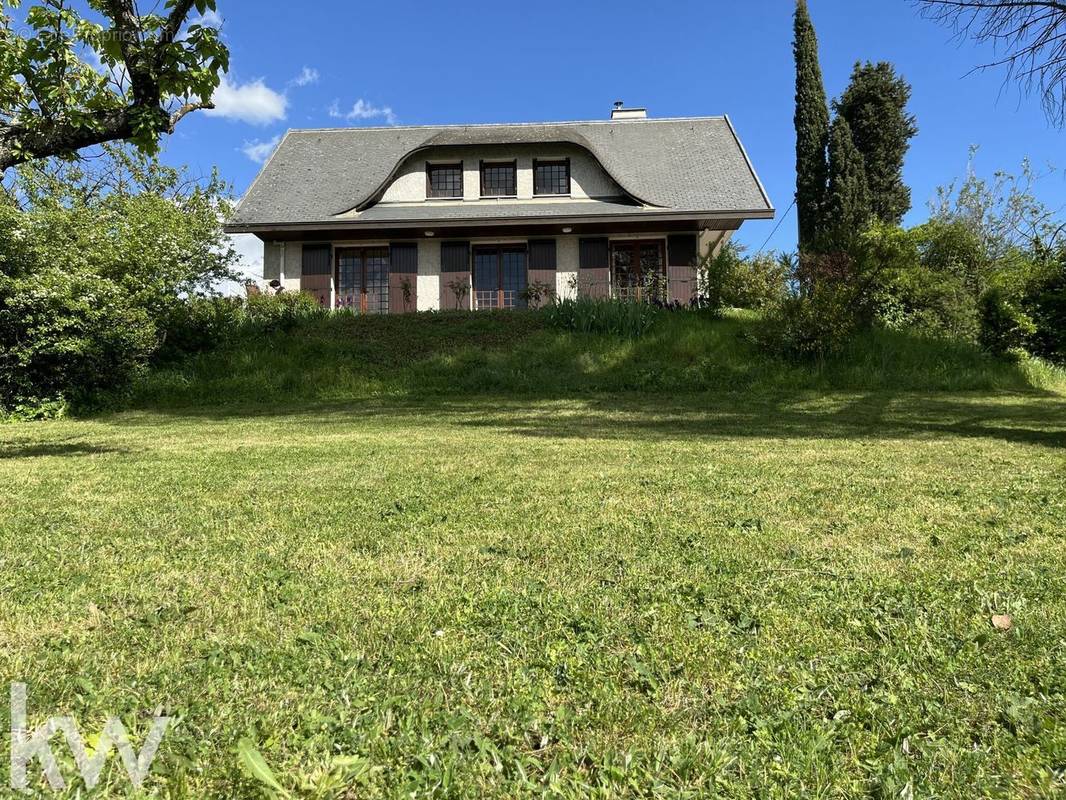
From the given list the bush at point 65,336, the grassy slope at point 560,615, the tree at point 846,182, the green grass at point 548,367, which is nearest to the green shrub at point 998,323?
the green grass at point 548,367

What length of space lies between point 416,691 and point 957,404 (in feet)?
34.3

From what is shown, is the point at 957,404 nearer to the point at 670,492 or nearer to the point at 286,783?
the point at 670,492

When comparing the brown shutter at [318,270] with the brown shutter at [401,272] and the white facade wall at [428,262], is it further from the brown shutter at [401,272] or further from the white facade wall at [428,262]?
the brown shutter at [401,272]

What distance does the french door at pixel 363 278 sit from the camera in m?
19.1

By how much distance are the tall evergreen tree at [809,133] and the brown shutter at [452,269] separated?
11.4 metres

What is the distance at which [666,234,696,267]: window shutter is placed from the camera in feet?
60.8

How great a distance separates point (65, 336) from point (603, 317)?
32.5ft

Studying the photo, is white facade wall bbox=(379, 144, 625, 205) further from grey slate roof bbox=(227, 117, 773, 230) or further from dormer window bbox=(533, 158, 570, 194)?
grey slate roof bbox=(227, 117, 773, 230)

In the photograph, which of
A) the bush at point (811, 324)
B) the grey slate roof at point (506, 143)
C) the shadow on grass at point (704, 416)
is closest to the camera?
the shadow on grass at point (704, 416)

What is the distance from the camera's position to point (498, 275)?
19156 millimetres

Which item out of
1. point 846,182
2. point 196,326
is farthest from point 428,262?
point 846,182

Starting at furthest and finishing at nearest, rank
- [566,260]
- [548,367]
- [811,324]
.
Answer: [566,260] < [548,367] < [811,324]

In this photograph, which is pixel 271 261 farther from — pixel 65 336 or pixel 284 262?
pixel 65 336

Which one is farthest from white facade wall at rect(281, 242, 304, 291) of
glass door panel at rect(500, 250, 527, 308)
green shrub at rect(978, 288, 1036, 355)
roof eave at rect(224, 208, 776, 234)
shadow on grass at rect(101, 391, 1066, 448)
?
green shrub at rect(978, 288, 1036, 355)
